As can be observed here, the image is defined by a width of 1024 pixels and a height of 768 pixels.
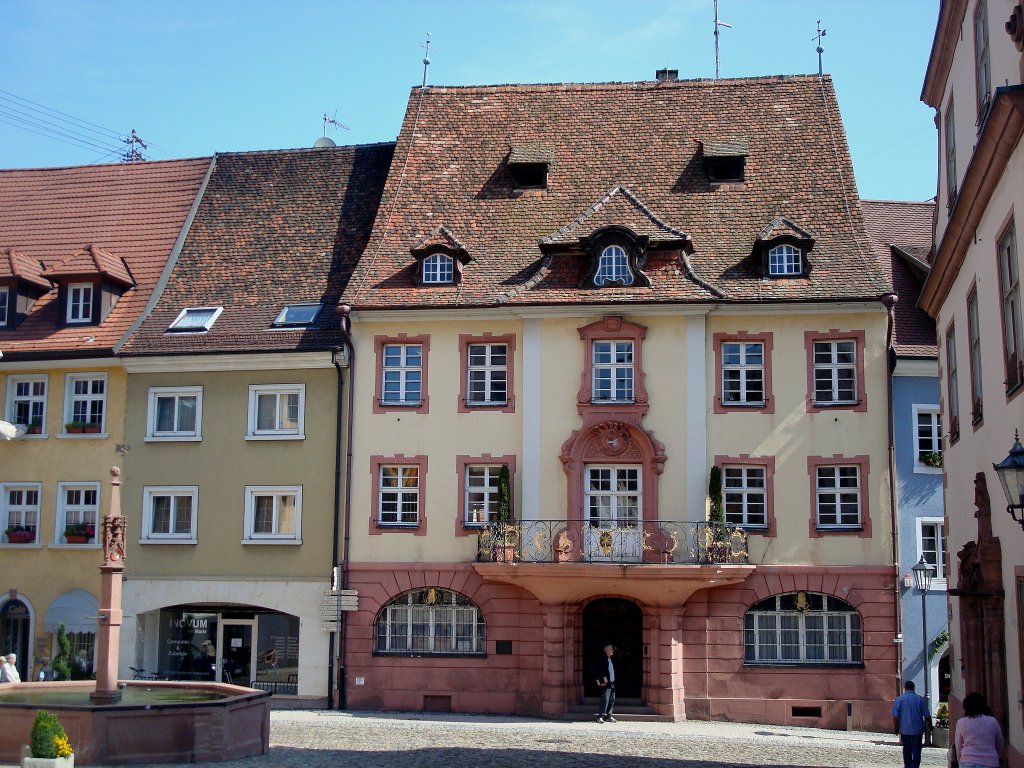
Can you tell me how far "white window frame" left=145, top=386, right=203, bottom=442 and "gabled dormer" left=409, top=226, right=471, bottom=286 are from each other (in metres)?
6.02

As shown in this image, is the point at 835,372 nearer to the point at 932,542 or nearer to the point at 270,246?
the point at 932,542

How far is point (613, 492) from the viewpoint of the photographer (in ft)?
94.6

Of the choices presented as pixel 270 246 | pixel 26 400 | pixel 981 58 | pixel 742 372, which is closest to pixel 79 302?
pixel 26 400

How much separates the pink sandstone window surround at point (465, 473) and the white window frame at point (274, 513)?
149 inches

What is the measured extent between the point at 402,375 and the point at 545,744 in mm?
10130

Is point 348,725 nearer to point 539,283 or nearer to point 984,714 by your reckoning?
point 539,283

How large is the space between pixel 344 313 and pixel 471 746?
11.4m

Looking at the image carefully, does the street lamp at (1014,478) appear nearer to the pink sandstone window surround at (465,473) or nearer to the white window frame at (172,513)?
the pink sandstone window surround at (465,473)

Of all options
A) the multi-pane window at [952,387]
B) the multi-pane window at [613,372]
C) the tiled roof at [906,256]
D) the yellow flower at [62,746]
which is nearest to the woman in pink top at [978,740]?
the multi-pane window at [952,387]

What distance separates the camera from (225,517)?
1196 inches

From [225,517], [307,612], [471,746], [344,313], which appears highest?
[344,313]

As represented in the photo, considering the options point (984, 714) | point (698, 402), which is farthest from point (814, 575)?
point (984, 714)

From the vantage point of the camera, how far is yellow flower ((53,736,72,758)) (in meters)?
16.4

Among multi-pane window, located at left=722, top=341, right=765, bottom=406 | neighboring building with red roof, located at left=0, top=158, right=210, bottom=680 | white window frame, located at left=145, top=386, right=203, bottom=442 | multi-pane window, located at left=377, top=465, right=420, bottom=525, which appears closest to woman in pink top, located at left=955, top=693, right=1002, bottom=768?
multi-pane window, located at left=722, top=341, right=765, bottom=406
